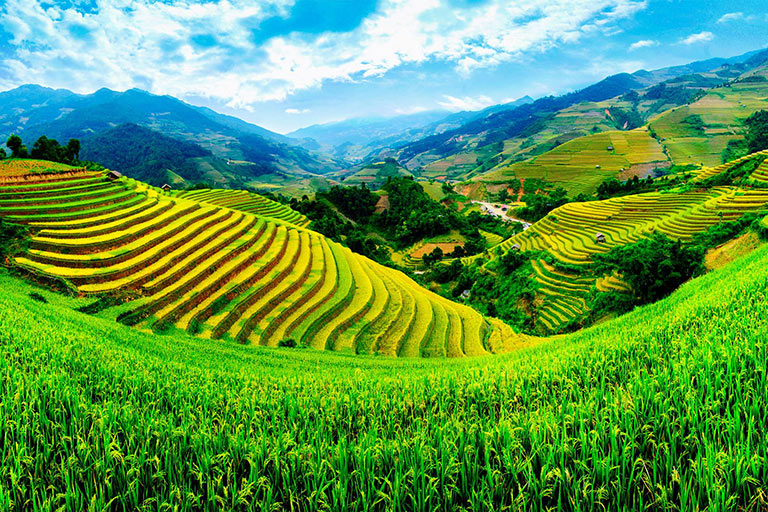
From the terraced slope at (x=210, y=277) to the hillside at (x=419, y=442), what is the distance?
10588mm

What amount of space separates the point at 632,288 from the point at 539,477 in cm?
2517

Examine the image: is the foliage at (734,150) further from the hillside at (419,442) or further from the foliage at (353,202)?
the hillside at (419,442)

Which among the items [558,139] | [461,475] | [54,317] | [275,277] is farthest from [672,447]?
[558,139]

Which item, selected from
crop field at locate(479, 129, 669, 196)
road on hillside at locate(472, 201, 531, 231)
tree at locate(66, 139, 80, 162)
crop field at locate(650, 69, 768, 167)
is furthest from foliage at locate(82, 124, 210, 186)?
crop field at locate(650, 69, 768, 167)

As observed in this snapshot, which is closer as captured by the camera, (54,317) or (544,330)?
(54,317)

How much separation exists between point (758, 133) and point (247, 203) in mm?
122366

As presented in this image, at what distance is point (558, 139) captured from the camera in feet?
460

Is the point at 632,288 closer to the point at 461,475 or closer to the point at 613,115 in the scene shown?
the point at 461,475

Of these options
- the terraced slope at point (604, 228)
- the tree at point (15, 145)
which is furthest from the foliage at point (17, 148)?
the terraced slope at point (604, 228)

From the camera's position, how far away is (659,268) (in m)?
19.1

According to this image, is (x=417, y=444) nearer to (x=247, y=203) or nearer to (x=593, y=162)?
(x=247, y=203)

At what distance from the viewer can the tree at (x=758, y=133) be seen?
242ft

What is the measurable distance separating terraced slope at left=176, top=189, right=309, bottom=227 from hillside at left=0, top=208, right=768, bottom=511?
43.2m

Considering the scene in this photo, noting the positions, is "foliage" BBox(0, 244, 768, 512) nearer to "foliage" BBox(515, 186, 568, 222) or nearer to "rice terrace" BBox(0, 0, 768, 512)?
"rice terrace" BBox(0, 0, 768, 512)
